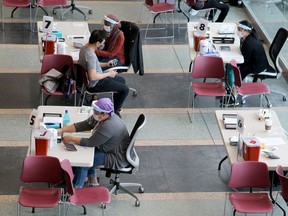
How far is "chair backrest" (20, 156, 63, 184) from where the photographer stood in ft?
28.9

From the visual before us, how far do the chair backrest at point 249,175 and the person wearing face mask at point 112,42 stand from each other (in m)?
3.50

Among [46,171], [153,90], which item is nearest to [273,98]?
[153,90]

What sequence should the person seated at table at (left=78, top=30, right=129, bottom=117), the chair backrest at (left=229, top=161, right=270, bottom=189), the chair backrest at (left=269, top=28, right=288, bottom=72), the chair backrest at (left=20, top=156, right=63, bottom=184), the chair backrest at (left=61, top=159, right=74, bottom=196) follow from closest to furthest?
1. the chair backrest at (left=61, top=159, right=74, bottom=196)
2. the chair backrest at (left=20, top=156, right=63, bottom=184)
3. the chair backrest at (left=229, top=161, right=270, bottom=189)
4. the person seated at table at (left=78, top=30, right=129, bottom=117)
5. the chair backrest at (left=269, top=28, right=288, bottom=72)

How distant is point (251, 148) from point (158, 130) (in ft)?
8.04

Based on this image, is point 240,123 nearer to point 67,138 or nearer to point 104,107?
point 104,107

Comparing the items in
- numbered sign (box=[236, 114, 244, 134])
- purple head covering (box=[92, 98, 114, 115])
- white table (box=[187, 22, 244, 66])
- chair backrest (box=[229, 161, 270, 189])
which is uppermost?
purple head covering (box=[92, 98, 114, 115])

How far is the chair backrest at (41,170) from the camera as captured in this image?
8805mm

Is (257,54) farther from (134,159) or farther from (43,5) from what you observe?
(43,5)

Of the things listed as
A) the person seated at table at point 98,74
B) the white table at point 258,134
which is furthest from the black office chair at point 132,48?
the white table at point 258,134

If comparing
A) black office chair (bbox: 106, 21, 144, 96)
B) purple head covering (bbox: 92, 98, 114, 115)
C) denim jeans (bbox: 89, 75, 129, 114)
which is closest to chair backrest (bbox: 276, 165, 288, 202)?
purple head covering (bbox: 92, 98, 114, 115)

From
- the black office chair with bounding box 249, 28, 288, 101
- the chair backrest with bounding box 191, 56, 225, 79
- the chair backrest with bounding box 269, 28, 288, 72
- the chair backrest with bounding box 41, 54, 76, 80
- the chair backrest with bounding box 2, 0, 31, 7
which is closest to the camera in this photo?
the chair backrest with bounding box 41, 54, 76, 80

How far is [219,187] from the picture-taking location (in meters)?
10.1

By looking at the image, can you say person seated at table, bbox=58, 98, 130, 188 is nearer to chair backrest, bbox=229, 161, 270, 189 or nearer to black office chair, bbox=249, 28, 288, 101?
chair backrest, bbox=229, 161, 270, 189

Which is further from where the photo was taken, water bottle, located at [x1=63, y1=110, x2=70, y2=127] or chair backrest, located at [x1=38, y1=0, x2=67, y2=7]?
chair backrest, located at [x1=38, y1=0, x2=67, y2=7]
